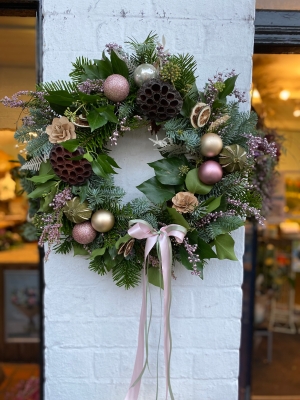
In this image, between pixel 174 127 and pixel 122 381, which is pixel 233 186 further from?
pixel 122 381

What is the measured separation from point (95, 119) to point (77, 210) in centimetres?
23

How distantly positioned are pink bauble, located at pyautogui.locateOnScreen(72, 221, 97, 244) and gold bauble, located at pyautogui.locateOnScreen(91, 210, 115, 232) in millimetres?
15

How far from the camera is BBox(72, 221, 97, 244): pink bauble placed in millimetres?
941

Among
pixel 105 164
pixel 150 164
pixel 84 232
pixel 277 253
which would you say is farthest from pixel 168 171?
pixel 277 253

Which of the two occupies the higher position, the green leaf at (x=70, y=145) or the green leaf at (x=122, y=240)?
the green leaf at (x=70, y=145)

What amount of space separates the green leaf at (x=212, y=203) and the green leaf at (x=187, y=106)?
0.74 feet

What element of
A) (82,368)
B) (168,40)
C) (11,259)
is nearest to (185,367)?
(82,368)

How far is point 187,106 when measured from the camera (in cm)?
93

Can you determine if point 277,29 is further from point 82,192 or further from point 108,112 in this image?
point 82,192

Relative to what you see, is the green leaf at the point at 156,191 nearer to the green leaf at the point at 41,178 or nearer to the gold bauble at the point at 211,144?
the gold bauble at the point at 211,144

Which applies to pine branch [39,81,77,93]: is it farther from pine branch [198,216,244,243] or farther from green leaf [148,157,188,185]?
pine branch [198,216,244,243]

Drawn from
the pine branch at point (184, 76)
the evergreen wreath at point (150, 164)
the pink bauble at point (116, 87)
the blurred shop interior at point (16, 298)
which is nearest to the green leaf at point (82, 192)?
the evergreen wreath at point (150, 164)

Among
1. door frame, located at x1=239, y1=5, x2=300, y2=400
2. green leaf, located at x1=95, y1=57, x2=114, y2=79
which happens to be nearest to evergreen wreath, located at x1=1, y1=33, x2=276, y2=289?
green leaf, located at x1=95, y1=57, x2=114, y2=79

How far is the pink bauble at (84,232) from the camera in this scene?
941 millimetres
